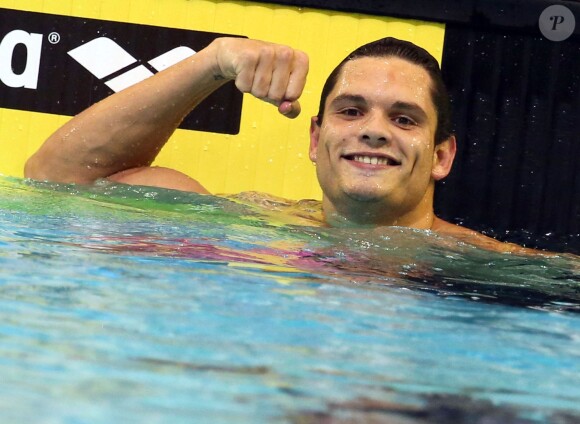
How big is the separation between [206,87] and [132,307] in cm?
123

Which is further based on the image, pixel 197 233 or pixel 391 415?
pixel 197 233

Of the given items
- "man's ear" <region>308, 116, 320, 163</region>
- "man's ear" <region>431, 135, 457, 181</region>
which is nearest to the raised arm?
"man's ear" <region>308, 116, 320, 163</region>

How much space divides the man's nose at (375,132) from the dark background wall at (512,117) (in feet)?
2.28

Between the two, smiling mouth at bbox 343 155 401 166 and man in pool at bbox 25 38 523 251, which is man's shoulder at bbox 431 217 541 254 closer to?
man in pool at bbox 25 38 523 251

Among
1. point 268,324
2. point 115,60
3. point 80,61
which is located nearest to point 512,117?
point 115,60

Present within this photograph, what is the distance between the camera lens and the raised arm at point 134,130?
242cm

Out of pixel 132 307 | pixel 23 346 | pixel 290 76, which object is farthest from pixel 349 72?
pixel 23 346

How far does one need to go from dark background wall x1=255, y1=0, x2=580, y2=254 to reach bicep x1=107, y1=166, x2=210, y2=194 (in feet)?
2.48

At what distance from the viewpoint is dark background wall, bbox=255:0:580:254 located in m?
2.88

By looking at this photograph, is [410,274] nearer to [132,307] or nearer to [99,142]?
[132,307]

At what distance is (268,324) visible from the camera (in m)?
1.28

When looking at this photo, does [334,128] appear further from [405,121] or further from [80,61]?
[80,61]

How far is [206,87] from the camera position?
8.04 ft

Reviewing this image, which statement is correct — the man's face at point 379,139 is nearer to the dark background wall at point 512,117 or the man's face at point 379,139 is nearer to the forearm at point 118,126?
the forearm at point 118,126
